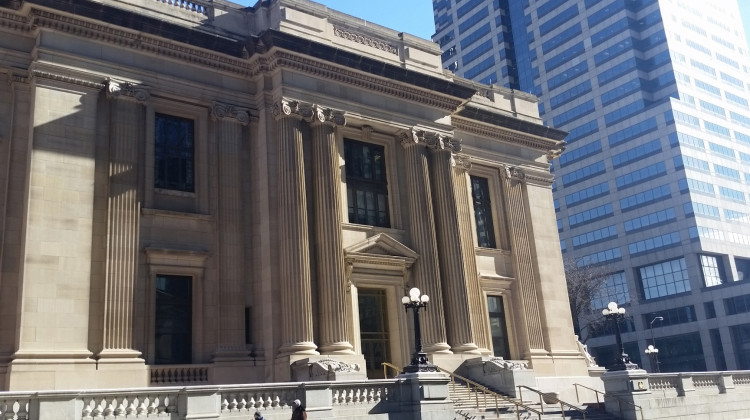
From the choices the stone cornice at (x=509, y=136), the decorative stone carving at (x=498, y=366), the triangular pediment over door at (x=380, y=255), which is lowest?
the decorative stone carving at (x=498, y=366)

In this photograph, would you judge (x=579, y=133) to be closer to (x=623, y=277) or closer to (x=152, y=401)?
(x=623, y=277)

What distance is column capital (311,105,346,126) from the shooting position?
2589 cm

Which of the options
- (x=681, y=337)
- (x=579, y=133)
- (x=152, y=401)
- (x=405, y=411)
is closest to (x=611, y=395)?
(x=405, y=411)

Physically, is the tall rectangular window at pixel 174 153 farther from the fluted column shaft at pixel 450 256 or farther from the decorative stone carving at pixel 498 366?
the decorative stone carving at pixel 498 366

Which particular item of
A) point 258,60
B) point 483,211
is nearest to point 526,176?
point 483,211

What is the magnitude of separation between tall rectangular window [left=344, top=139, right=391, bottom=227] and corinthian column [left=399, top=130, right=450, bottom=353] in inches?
41.7

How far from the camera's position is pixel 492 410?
22.5 meters

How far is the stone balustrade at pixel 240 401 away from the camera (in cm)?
1412

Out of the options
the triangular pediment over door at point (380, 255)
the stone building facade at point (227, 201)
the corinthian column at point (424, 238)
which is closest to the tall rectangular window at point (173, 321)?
the stone building facade at point (227, 201)

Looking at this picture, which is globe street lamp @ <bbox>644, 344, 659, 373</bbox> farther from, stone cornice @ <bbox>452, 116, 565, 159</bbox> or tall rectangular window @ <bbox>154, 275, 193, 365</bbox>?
tall rectangular window @ <bbox>154, 275, 193, 365</bbox>

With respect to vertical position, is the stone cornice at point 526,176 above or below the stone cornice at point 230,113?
below

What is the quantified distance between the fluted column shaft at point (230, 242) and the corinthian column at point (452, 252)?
8.21 meters

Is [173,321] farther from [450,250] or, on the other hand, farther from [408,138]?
[408,138]

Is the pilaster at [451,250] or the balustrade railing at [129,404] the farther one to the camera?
the pilaster at [451,250]
